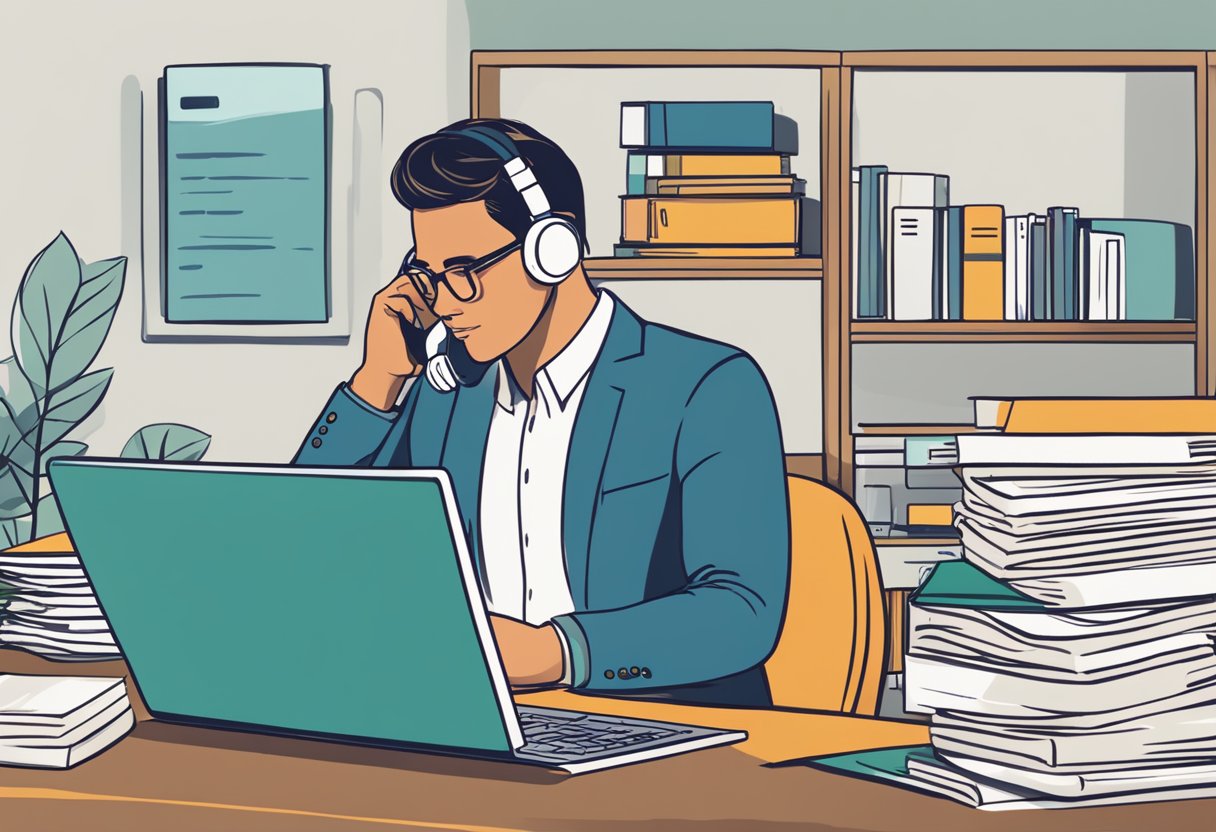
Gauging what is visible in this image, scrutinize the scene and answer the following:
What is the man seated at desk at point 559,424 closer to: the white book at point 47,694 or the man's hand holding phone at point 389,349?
the man's hand holding phone at point 389,349

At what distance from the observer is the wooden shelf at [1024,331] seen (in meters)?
3.11

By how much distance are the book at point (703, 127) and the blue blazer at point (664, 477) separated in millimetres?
1327

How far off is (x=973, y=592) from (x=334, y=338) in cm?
260

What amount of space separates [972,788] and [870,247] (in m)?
2.26

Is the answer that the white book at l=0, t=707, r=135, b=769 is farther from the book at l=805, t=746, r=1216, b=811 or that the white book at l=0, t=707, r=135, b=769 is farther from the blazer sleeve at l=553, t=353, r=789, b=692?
the book at l=805, t=746, r=1216, b=811

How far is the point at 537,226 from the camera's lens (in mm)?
1632

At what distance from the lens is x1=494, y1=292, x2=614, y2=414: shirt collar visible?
5.86 ft

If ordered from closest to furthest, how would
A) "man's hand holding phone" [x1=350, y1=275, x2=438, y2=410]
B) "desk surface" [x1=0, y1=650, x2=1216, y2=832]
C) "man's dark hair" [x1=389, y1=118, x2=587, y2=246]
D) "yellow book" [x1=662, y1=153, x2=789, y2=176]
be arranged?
"desk surface" [x1=0, y1=650, x2=1216, y2=832]
"man's dark hair" [x1=389, y1=118, x2=587, y2=246]
"man's hand holding phone" [x1=350, y1=275, x2=438, y2=410]
"yellow book" [x1=662, y1=153, x2=789, y2=176]

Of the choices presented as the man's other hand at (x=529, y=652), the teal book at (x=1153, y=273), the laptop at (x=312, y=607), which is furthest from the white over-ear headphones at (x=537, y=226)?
the teal book at (x=1153, y=273)

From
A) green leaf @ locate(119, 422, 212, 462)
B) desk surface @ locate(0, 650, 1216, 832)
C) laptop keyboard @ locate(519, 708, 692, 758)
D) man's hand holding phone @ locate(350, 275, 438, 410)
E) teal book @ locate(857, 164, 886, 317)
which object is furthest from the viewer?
green leaf @ locate(119, 422, 212, 462)

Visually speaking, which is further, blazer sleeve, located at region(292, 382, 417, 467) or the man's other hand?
blazer sleeve, located at region(292, 382, 417, 467)

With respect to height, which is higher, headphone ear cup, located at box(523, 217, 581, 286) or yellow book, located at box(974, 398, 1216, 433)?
headphone ear cup, located at box(523, 217, 581, 286)

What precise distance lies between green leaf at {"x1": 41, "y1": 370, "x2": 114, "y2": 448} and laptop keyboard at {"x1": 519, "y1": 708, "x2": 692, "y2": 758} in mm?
2477

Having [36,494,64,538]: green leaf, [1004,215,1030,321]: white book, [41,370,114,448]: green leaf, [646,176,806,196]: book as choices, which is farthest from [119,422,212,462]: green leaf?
[1004,215,1030,321]: white book
